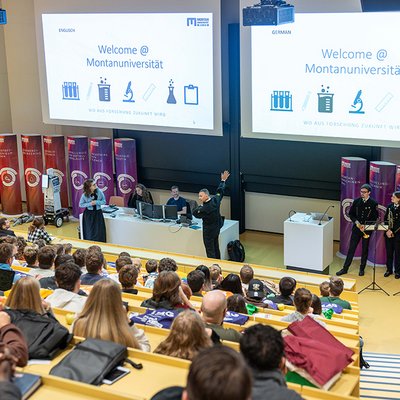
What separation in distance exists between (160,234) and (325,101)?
3.30 metres

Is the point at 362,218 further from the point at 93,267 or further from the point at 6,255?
the point at 6,255

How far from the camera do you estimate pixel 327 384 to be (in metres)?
3.66

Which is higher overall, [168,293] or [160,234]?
[168,293]

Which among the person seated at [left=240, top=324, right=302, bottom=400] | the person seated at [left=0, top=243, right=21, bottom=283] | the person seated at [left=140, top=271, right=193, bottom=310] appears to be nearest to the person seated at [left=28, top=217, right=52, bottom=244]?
the person seated at [left=0, top=243, right=21, bottom=283]

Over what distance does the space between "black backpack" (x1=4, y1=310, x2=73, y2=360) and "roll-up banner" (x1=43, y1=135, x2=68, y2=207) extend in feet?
31.7

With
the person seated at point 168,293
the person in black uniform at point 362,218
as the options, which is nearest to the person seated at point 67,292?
the person seated at point 168,293

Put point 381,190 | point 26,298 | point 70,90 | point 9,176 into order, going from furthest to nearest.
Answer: point 9,176 → point 70,90 → point 381,190 → point 26,298

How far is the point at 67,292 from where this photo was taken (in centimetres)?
503

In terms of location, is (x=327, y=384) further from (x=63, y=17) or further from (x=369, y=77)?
(x=63, y=17)

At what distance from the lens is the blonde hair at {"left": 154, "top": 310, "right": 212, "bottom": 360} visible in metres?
3.60

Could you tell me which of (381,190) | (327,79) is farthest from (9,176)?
(381,190)

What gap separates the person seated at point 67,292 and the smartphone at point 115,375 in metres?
1.43

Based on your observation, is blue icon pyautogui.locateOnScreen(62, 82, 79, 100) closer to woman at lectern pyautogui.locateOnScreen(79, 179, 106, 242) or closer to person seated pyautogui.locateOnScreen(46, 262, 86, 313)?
woman at lectern pyautogui.locateOnScreen(79, 179, 106, 242)

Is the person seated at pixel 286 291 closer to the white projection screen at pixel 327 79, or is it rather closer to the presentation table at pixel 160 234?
the presentation table at pixel 160 234
